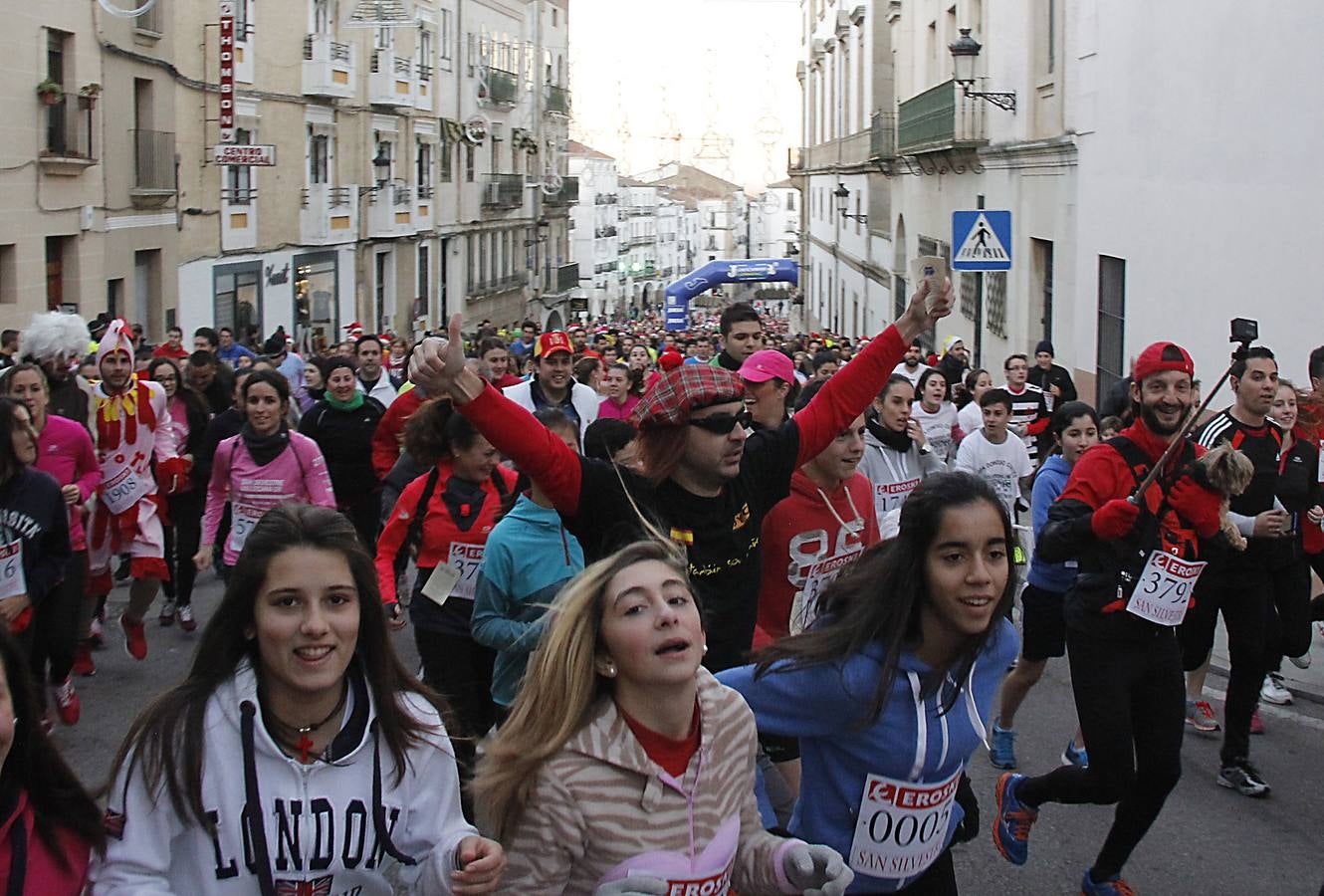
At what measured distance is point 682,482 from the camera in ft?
15.4

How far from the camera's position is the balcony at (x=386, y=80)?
3931cm

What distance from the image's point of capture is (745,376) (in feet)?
22.2

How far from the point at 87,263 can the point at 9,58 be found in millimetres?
3506

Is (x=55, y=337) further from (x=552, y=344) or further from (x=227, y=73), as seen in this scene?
(x=227, y=73)

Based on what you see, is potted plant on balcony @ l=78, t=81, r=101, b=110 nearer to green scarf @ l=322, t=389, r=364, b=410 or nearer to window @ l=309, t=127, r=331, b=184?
window @ l=309, t=127, r=331, b=184

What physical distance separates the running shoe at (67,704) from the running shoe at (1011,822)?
14.9 ft

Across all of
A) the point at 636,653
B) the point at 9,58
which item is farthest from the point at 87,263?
the point at 636,653

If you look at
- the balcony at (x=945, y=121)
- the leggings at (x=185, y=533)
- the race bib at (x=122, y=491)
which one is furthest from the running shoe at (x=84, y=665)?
the balcony at (x=945, y=121)

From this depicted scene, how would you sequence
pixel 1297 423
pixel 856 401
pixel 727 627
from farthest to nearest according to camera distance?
pixel 1297 423
pixel 856 401
pixel 727 627

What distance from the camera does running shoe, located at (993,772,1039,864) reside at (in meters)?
5.75

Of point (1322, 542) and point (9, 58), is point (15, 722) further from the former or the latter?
point (9, 58)

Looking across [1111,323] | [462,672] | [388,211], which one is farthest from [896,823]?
[388,211]

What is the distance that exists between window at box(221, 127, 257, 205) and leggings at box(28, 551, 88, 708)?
23.8 m

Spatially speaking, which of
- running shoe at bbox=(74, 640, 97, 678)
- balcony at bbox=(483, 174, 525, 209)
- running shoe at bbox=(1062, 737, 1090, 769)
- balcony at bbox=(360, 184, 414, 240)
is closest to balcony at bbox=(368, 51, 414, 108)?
balcony at bbox=(360, 184, 414, 240)
